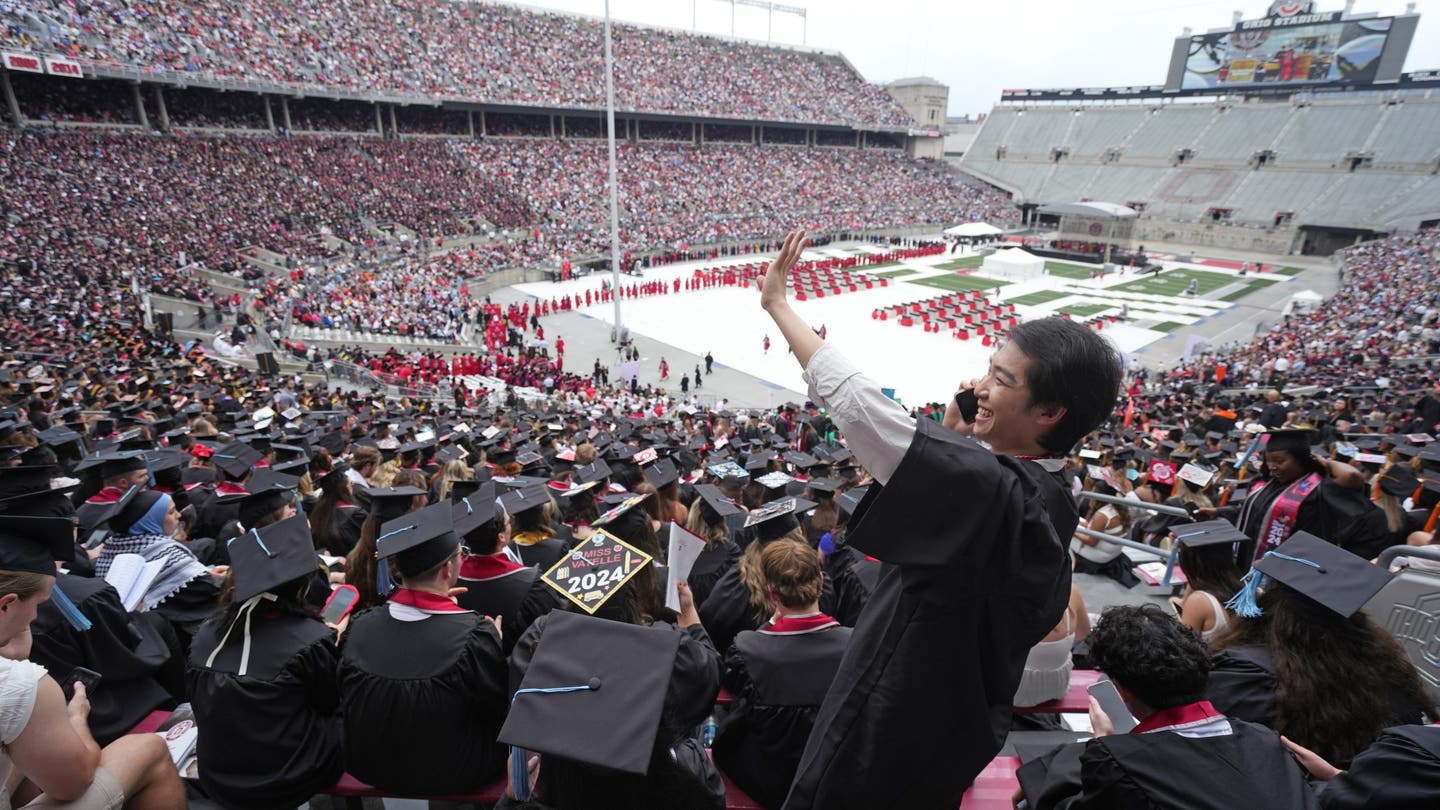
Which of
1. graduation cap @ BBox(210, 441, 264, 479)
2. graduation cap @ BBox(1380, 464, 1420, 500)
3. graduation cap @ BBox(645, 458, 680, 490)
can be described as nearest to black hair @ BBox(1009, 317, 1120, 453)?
graduation cap @ BBox(645, 458, 680, 490)

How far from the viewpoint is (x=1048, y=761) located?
2637mm

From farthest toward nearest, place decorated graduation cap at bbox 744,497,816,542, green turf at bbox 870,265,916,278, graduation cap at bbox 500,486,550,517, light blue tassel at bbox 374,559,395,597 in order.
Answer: green turf at bbox 870,265,916,278 < graduation cap at bbox 500,486,550,517 < decorated graduation cap at bbox 744,497,816,542 < light blue tassel at bbox 374,559,395,597

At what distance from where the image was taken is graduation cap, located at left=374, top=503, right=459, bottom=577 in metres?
3.10

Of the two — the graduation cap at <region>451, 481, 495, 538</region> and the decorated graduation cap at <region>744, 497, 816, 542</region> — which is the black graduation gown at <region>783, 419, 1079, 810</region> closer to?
the graduation cap at <region>451, 481, 495, 538</region>

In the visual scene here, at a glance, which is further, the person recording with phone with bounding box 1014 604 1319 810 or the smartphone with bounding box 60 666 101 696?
the smartphone with bounding box 60 666 101 696

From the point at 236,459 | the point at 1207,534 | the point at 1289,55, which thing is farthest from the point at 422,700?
the point at 1289,55

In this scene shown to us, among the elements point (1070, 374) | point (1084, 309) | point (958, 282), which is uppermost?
→ point (1070, 374)

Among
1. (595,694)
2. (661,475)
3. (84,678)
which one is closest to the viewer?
(595,694)

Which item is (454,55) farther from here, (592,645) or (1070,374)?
(1070,374)

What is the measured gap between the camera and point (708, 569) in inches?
191

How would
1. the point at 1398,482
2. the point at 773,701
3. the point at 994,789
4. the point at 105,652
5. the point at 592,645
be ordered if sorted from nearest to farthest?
the point at 592,645
the point at 994,789
the point at 773,701
the point at 105,652
the point at 1398,482

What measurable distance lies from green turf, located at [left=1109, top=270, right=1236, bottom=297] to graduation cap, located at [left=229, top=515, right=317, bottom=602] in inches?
1758

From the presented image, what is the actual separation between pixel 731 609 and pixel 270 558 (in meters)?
2.42

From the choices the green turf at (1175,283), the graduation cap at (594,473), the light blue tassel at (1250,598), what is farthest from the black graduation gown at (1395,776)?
the green turf at (1175,283)
